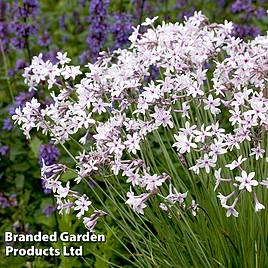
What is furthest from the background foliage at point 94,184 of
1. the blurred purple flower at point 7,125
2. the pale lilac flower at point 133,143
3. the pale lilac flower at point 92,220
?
the pale lilac flower at point 133,143

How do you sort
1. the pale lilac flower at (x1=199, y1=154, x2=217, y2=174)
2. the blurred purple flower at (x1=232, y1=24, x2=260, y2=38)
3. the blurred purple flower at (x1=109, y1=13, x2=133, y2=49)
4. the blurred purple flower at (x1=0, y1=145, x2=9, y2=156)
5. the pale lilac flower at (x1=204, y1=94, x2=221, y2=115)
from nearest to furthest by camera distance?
the pale lilac flower at (x1=199, y1=154, x2=217, y2=174)
the pale lilac flower at (x1=204, y1=94, x2=221, y2=115)
the blurred purple flower at (x1=0, y1=145, x2=9, y2=156)
the blurred purple flower at (x1=109, y1=13, x2=133, y2=49)
the blurred purple flower at (x1=232, y1=24, x2=260, y2=38)

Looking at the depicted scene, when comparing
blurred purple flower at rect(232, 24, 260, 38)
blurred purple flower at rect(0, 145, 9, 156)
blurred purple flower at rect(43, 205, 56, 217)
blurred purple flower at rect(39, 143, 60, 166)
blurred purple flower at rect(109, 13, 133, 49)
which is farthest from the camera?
blurred purple flower at rect(232, 24, 260, 38)

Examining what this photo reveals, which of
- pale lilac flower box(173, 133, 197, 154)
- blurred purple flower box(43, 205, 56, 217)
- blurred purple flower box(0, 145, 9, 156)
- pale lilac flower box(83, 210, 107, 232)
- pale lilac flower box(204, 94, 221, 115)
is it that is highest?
blurred purple flower box(0, 145, 9, 156)

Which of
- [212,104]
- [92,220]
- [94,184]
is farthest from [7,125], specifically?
[212,104]

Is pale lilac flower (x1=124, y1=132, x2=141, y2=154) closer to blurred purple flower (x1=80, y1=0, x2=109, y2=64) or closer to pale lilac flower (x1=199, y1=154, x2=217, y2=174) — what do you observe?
pale lilac flower (x1=199, y1=154, x2=217, y2=174)

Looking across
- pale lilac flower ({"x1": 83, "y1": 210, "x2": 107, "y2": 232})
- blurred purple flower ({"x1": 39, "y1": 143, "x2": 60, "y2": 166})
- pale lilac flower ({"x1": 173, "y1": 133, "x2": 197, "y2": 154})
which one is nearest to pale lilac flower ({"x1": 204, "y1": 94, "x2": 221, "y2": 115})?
pale lilac flower ({"x1": 173, "y1": 133, "x2": 197, "y2": 154})

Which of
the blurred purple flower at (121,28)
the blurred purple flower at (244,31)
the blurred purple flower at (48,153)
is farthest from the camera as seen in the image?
the blurred purple flower at (244,31)

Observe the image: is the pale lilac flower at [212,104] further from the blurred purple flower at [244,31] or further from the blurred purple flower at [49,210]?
the blurred purple flower at [244,31]

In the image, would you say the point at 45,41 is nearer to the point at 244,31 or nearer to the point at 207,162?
the point at 244,31
